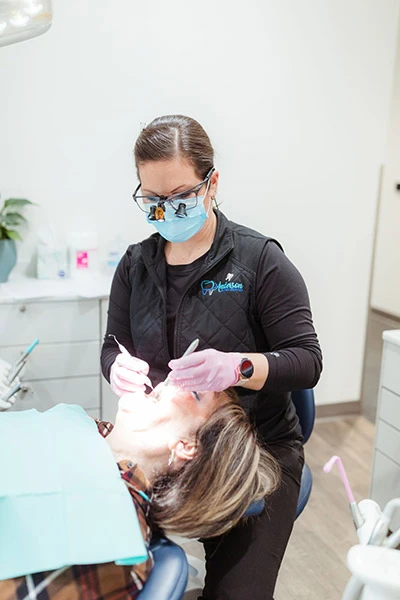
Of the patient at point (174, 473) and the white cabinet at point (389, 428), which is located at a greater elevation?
the patient at point (174, 473)

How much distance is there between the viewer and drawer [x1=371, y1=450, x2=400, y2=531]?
6.11 ft

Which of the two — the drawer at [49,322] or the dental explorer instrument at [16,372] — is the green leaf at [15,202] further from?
the dental explorer instrument at [16,372]

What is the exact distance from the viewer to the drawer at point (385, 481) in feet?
6.11

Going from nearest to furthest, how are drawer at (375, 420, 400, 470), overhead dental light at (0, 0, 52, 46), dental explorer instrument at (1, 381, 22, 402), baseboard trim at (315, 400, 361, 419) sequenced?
overhead dental light at (0, 0, 52, 46)
dental explorer instrument at (1, 381, 22, 402)
drawer at (375, 420, 400, 470)
baseboard trim at (315, 400, 361, 419)

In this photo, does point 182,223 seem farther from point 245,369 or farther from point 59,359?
point 59,359

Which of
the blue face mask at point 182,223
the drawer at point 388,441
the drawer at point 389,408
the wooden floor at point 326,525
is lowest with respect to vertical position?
the wooden floor at point 326,525

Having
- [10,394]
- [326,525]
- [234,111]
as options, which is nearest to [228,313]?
[10,394]

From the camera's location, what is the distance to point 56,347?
2.13 m

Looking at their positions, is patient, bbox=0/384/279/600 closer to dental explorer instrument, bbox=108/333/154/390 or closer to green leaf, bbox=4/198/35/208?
dental explorer instrument, bbox=108/333/154/390

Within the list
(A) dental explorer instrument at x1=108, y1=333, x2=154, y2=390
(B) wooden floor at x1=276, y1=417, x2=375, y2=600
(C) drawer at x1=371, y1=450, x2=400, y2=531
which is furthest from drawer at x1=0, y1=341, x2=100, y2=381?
(C) drawer at x1=371, y1=450, x2=400, y2=531

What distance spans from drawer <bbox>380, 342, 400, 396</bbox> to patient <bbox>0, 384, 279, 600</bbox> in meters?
0.76

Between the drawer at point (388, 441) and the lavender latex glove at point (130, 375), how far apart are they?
0.91 metres

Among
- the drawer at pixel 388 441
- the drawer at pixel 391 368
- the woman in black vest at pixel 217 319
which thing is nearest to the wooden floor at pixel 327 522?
the drawer at pixel 388 441

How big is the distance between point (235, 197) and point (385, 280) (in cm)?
211
